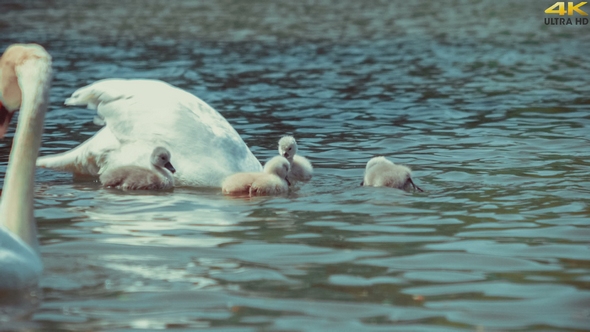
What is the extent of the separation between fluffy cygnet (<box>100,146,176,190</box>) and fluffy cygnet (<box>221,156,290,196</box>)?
0.54 metres

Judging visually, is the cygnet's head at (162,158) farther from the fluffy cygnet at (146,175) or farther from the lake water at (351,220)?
the lake water at (351,220)

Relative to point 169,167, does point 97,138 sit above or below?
above

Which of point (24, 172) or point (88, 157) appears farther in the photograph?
point (88, 157)

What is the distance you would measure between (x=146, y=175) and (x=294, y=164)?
1.34 metres

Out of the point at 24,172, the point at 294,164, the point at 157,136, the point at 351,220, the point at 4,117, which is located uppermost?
the point at 4,117

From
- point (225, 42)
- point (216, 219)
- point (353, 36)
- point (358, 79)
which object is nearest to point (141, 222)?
point (216, 219)

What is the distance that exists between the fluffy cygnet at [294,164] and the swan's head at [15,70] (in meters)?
3.81

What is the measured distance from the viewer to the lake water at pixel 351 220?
204 inches

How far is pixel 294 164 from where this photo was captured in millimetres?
9242

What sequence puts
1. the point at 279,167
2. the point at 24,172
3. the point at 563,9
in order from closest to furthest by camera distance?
1. the point at 24,172
2. the point at 279,167
3. the point at 563,9

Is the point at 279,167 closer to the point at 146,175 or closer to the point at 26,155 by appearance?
the point at 146,175

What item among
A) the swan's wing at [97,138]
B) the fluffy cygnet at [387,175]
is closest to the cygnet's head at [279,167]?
the fluffy cygnet at [387,175]

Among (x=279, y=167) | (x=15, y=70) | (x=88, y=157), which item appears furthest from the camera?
(x=88, y=157)

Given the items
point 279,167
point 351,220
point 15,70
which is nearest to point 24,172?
point 15,70
